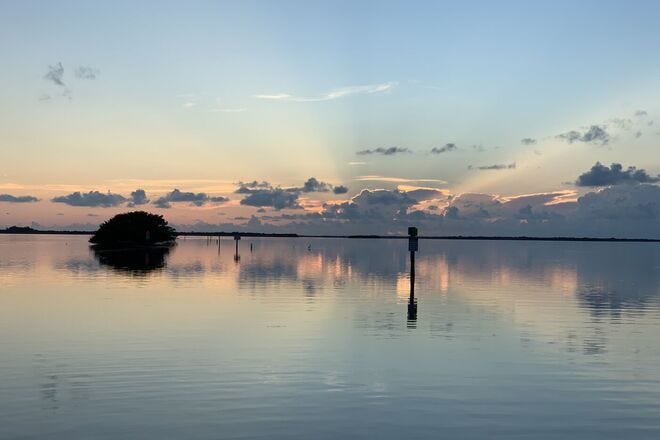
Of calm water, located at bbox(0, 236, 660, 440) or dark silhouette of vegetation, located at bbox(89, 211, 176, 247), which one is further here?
dark silhouette of vegetation, located at bbox(89, 211, 176, 247)

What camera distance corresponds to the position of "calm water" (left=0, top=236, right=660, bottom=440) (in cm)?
1778

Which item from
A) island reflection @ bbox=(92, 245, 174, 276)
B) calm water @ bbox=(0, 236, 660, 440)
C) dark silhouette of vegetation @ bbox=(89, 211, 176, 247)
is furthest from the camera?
dark silhouette of vegetation @ bbox=(89, 211, 176, 247)

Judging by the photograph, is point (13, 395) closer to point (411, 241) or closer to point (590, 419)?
point (590, 419)

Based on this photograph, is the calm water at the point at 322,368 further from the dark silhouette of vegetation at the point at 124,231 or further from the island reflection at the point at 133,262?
the dark silhouette of vegetation at the point at 124,231

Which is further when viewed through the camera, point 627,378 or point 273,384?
point 627,378

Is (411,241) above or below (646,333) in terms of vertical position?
above

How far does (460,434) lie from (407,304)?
3158 centimetres

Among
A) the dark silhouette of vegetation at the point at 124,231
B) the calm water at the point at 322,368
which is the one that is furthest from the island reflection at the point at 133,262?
the dark silhouette of vegetation at the point at 124,231

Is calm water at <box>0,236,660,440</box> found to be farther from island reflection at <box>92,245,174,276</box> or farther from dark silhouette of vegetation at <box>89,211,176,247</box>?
dark silhouette of vegetation at <box>89,211,176,247</box>

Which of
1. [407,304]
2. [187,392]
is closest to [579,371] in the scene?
[187,392]

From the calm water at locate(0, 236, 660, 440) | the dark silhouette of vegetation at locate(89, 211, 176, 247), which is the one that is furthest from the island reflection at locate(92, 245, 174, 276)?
the dark silhouette of vegetation at locate(89, 211, 176, 247)

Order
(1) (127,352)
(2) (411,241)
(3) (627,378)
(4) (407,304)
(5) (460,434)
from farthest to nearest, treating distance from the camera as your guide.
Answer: (2) (411,241) < (4) (407,304) < (1) (127,352) < (3) (627,378) < (5) (460,434)

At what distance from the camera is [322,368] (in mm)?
25016

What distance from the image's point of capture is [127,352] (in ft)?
89.7
